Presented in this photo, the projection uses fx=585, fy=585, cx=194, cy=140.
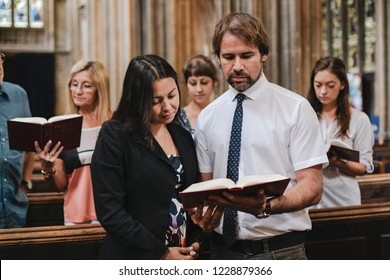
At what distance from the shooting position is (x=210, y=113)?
200 centimetres

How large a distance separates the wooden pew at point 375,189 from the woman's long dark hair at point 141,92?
2874 millimetres

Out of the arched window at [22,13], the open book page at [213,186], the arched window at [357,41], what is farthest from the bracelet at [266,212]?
the arched window at [22,13]

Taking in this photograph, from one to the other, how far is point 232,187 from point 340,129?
183cm

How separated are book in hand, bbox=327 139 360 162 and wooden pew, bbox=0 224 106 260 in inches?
52.3

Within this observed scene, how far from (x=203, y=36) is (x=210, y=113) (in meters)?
18.1

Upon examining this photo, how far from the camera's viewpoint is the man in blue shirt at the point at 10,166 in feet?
9.76

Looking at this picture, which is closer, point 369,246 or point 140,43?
point 369,246

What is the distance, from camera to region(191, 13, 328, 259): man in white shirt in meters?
1.83

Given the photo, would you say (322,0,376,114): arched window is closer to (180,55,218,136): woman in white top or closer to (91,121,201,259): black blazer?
(180,55,218,136): woman in white top

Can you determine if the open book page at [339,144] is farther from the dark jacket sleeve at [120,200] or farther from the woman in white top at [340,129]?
the dark jacket sleeve at [120,200]

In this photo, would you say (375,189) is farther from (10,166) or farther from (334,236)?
(10,166)

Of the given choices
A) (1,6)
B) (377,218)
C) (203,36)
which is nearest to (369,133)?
(377,218)
